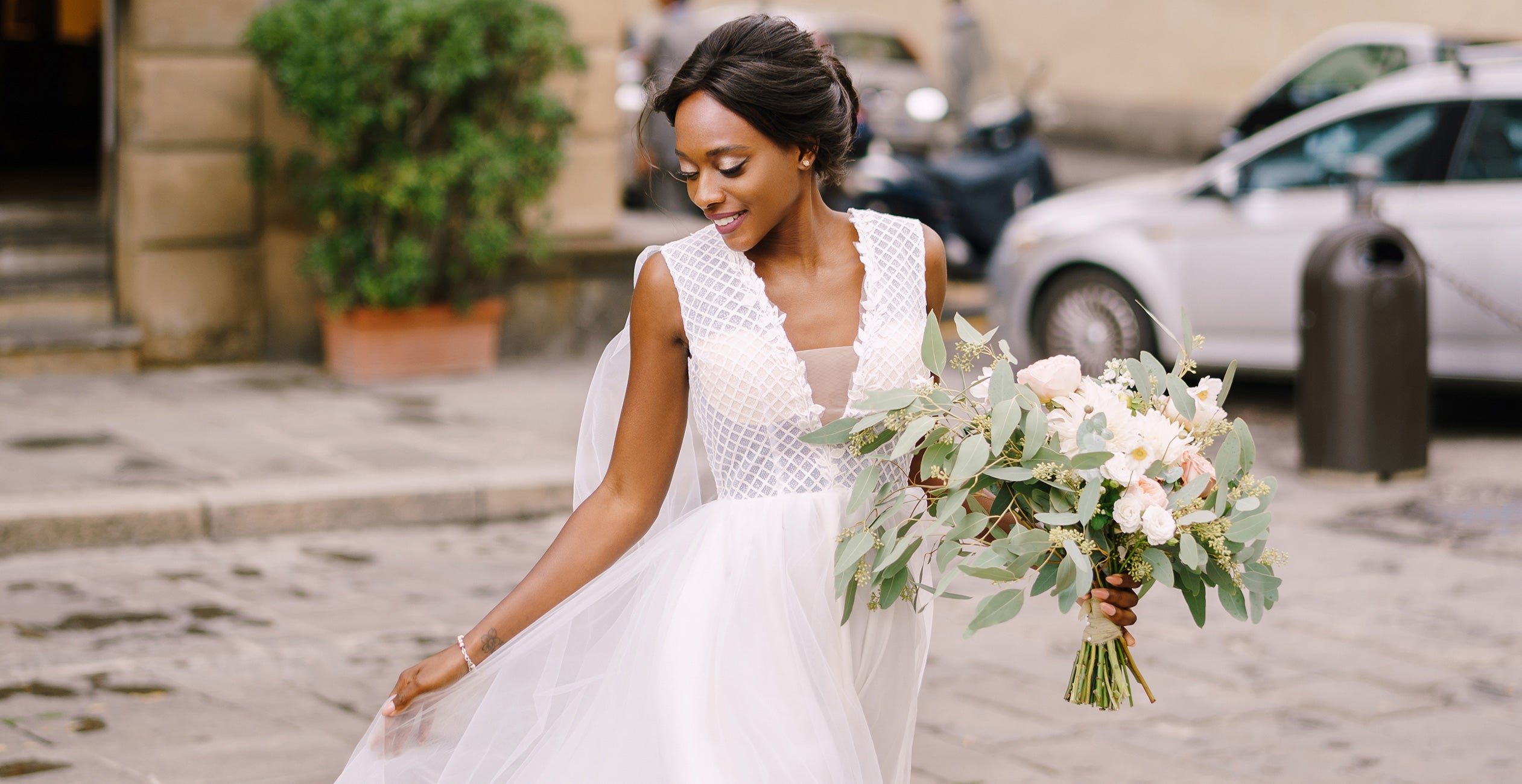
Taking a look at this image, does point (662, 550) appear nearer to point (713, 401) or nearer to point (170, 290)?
point (713, 401)

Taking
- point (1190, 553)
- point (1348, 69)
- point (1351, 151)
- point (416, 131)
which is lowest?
point (1190, 553)

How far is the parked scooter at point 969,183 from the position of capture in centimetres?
1248

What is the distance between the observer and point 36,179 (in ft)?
40.2

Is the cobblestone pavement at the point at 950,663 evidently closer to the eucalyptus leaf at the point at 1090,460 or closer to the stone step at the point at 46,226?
the eucalyptus leaf at the point at 1090,460

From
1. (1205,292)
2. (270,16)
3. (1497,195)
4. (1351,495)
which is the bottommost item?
(1351,495)

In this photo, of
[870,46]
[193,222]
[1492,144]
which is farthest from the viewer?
[870,46]

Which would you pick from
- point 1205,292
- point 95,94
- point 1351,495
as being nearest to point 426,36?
point 1205,292

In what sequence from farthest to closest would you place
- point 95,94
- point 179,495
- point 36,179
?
point 95,94, point 36,179, point 179,495

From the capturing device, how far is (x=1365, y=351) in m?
7.79

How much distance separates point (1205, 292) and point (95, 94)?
9609mm

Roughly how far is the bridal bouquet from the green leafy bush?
689cm

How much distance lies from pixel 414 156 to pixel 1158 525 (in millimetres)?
7569

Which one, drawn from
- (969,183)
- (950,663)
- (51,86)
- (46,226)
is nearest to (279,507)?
(950,663)

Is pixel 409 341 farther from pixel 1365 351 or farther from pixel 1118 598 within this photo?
pixel 1118 598
